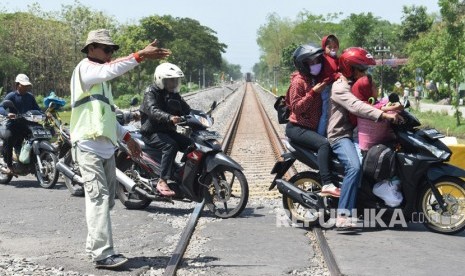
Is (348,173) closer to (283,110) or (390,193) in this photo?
(390,193)

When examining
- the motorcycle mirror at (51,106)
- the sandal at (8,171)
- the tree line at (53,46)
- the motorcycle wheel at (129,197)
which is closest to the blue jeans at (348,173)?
the motorcycle wheel at (129,197)

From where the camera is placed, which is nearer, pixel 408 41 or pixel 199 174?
pixel 199 174

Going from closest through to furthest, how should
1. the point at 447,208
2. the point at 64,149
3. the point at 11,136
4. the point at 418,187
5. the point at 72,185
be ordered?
the point at 447,208 < the point at 418,187 < the point at 72,185 < the point at 64,149 < the point at 11,136

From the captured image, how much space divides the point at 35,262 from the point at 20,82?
5184 mm

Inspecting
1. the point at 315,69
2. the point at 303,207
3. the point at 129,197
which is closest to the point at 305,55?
the point at 315,69

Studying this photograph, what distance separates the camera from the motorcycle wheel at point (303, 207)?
7.06 m

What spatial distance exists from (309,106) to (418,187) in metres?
1.39

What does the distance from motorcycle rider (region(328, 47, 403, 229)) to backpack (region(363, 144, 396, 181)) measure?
0.12 metres

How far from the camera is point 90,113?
5.50 m

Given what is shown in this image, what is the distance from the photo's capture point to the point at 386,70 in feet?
175

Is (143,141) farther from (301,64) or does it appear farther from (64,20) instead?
(64,20)

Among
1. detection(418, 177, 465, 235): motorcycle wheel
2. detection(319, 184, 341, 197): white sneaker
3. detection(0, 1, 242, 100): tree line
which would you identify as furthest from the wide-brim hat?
detection(0, 1, 242, 100): tree line

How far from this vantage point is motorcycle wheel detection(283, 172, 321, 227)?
23.2 feet

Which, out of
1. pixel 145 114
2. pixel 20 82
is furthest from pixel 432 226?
pixel 20 82
